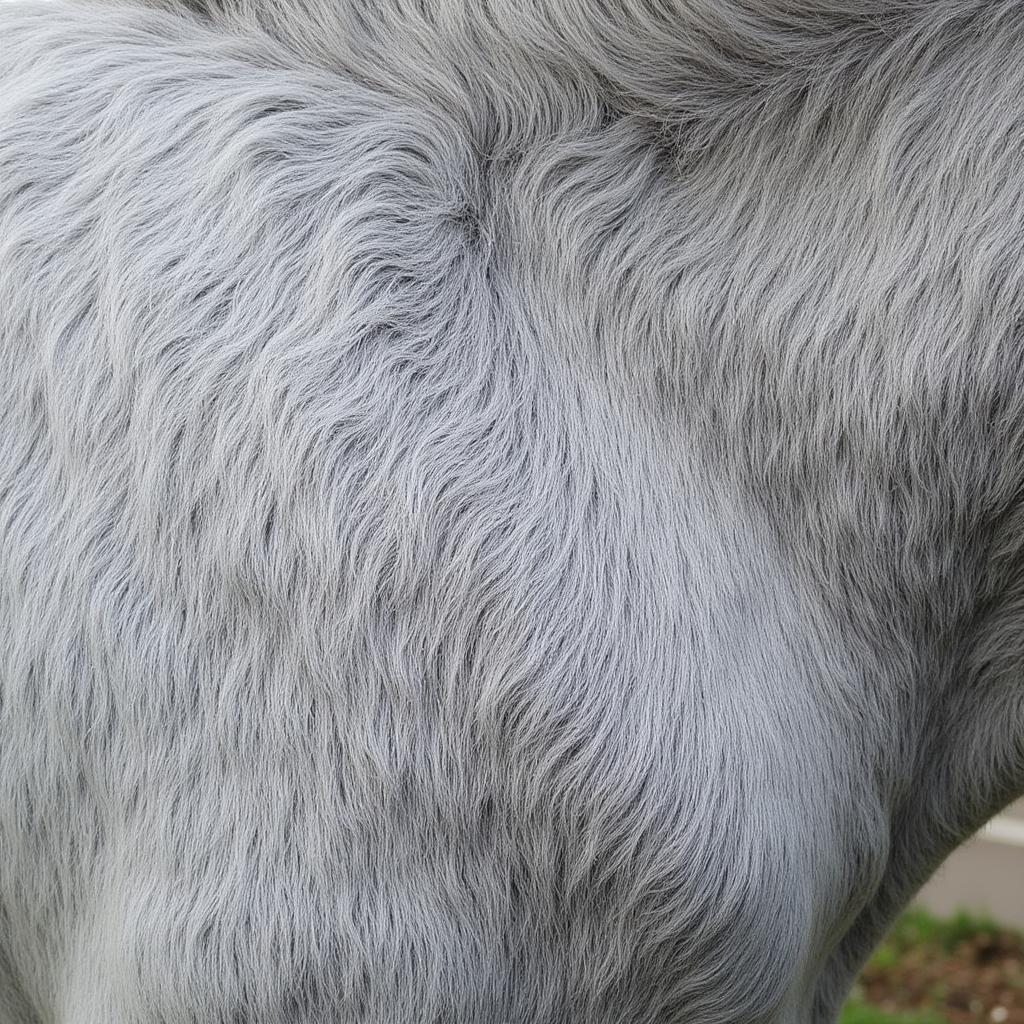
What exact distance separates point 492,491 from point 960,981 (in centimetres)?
257

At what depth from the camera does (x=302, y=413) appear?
75 centimetres

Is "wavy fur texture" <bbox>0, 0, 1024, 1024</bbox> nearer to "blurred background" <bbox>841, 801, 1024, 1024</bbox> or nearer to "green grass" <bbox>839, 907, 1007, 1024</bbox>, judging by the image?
"blurred background" <bbox>841, 801, 1024, 1024</bbox>

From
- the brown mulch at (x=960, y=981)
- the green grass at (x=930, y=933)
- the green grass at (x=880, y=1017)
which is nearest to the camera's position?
the green grass at (x=880, y=1017)

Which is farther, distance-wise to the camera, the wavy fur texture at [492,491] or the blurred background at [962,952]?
the blurred background at [962,952]

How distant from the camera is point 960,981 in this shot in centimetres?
283

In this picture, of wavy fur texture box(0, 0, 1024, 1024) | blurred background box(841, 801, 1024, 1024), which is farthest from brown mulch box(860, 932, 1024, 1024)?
wavy fur texture box(0, 0, 1024, 1024)

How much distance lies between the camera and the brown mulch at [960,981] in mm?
2705

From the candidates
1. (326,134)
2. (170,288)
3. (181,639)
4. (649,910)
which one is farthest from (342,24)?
(649,910)

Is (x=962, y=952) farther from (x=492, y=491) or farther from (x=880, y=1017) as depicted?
(x=492, y=491)

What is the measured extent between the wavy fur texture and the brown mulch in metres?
2.16

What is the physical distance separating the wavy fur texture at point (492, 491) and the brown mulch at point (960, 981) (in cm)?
216

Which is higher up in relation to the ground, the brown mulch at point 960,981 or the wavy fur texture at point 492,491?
the wavy fur texture at point 492,491

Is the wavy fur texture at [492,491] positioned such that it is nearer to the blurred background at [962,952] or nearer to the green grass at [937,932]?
the blurred background at [962,952]

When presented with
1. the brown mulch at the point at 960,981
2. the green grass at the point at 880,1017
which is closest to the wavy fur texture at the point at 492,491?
the green grass at the point at 880,1017
